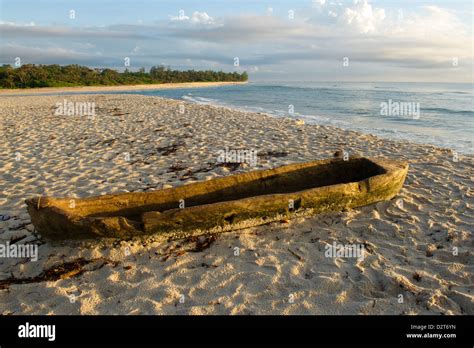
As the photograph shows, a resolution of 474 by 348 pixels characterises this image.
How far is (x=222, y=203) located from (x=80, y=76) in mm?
70603

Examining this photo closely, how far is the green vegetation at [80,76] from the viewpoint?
52.3 metres

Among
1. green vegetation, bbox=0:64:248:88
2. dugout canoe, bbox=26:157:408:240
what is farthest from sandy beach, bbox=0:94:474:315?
green vegetation, bbox=0:64:248:88

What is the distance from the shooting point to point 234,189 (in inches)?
206

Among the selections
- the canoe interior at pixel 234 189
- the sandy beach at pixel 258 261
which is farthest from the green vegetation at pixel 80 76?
the canoe interior at pixel 234 189

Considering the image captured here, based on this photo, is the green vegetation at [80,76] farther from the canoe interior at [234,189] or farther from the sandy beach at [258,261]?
the canoe interior at [234,189]

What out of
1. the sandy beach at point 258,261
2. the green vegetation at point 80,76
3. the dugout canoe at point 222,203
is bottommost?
the sandy beach at point 258,261

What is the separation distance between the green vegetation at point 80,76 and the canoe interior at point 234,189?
56.0 metres

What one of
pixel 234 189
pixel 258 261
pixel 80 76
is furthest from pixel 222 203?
pixel 80 76

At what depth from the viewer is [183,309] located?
10.6 ft

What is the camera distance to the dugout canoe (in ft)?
13.2

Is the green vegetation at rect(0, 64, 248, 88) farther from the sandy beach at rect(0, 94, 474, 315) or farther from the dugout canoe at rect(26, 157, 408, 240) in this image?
the dugout canoe at rect(26, 157, 408, 240)

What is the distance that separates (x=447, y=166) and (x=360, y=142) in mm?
3388

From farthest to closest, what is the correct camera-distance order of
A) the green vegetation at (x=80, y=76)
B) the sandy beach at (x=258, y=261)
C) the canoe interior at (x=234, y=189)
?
the green vegetation at (x=80, y=76) → the canoe interior at (x=234, y=189) → the sandy beach at (x=258, y=261)
